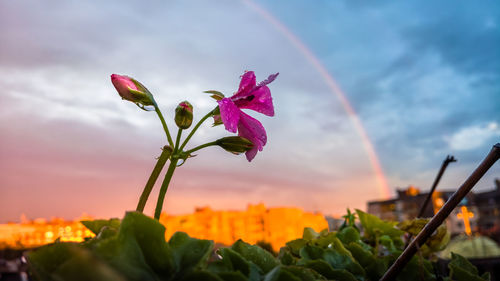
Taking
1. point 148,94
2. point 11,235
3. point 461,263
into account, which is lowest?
point 11,235

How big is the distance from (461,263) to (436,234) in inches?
10.2

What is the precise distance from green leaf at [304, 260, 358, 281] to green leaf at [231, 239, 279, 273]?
101 millimetres

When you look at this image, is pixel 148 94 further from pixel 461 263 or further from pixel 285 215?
pixel 285 215

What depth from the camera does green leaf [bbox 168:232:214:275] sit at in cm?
36

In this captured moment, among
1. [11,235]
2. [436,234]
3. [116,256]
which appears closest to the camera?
[116,256]

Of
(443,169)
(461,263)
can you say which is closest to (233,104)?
(461,263)

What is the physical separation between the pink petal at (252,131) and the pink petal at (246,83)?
0.11 feet

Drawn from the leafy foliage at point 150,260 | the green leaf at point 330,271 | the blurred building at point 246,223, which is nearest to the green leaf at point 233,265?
the leafy foliage at point 150,260

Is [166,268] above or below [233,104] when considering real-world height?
below

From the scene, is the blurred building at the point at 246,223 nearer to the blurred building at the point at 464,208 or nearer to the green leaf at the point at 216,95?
the blurred building at the point at 464,208

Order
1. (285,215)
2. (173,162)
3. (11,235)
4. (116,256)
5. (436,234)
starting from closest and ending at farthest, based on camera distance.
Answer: (116,256), (173,162), (436,234), (11,235), (285,215)

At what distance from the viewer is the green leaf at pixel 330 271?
Answer: 1.66 ft

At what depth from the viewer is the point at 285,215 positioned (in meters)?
20.7

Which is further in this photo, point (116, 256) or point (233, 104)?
point (233, 104)
